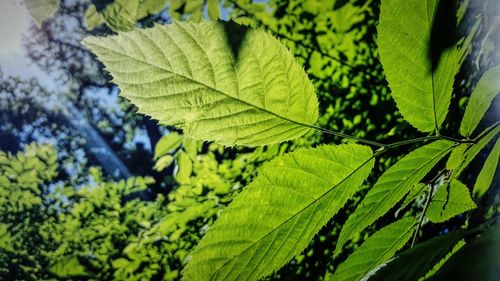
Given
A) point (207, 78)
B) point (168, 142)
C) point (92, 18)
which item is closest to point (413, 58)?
point (207, 78)

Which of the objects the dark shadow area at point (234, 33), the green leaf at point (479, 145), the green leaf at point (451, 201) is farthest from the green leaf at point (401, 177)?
the dark shadow area at point (234, 33)

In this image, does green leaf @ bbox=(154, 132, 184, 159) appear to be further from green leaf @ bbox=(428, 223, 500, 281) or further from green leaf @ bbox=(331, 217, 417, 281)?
green leaf @ bbox=(428, 223, 500, 281)

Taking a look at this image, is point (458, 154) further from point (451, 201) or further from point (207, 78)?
point (207, 78)

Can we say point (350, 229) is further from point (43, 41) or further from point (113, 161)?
point (113, 161)

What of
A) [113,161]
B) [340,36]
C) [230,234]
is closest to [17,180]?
[113,161]

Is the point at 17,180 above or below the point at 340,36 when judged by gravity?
above
